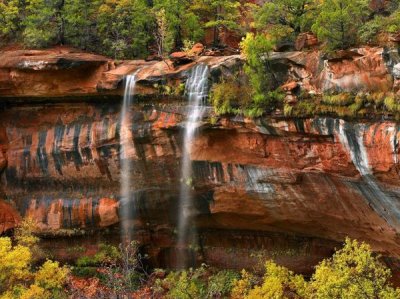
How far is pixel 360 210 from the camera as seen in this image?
18062 mm

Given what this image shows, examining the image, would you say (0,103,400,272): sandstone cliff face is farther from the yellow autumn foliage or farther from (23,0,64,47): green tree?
(23,0,64,47): green tree

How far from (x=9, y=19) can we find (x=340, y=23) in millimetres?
20234

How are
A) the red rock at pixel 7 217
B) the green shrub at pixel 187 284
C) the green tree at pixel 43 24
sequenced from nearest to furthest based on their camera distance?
1. the green shrub at pixel 187 284
2. the green tree at pixel 43 24
3. the red rock at pixel 7 217

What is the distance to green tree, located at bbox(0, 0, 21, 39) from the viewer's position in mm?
26547

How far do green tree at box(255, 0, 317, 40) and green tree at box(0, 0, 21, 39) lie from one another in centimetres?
1524

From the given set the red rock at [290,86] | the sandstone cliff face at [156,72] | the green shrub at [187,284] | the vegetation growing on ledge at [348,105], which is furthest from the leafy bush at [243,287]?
the sandstone cliff face at [156,72]

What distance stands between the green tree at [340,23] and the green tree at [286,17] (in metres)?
3.12

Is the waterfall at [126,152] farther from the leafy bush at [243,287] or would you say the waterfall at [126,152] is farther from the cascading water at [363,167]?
the cascading water at [363,167]

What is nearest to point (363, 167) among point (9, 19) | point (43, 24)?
point (43, 24)

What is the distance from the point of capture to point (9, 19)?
27000 mm

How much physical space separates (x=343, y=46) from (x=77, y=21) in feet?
54.6

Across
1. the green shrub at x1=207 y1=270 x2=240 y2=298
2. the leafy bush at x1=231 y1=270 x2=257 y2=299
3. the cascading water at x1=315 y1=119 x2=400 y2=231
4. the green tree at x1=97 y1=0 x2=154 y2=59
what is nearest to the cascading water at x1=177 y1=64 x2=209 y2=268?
A: the green shrub at x1=207 y1=270 x2=240 y2=298

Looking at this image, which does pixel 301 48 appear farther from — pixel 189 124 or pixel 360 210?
pixel 360 210

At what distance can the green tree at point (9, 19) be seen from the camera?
26.5 metres
